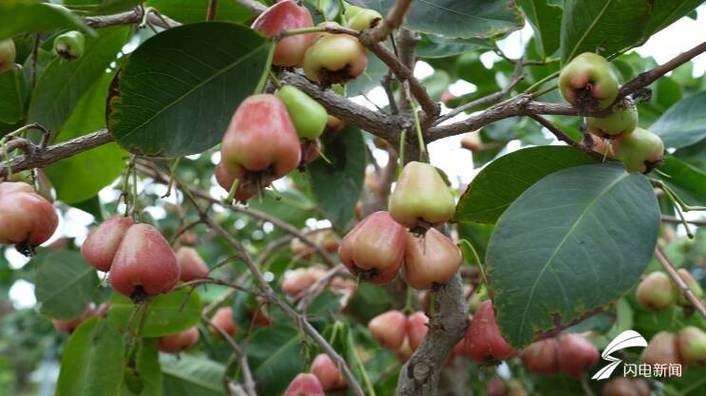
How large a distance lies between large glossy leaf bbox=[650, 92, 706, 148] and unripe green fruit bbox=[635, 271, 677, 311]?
24cm

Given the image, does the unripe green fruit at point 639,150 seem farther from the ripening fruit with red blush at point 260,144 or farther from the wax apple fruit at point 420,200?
the ripening fruit with red blush at point 260,144

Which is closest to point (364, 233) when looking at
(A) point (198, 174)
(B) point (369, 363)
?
(B) point (369, 363)

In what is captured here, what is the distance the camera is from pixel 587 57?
2.26 ft

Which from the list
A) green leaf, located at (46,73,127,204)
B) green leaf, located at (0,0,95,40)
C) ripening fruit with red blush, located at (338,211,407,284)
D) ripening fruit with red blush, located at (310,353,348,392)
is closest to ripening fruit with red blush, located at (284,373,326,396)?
ripening fruit with red blush, located at (310,353,348,392)

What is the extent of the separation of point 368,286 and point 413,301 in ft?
0.51

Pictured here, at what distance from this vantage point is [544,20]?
108cm

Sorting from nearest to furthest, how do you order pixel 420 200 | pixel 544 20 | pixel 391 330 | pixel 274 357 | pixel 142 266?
pixel 420 200 → pixel 142 266 → pixel 544 20 → pixel 391 330 → pixel 274 357

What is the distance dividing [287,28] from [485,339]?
0.45 meters

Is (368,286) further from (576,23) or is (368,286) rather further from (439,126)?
(576,23)

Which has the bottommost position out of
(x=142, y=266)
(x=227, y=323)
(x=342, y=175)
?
(x=227, y=323)

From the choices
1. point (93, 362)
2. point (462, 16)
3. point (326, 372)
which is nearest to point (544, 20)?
point (462, 16)

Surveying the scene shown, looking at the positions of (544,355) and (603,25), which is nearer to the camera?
(603,25)

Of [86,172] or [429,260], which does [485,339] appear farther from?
[86,172]

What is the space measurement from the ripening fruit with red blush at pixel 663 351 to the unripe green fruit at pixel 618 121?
589mm
